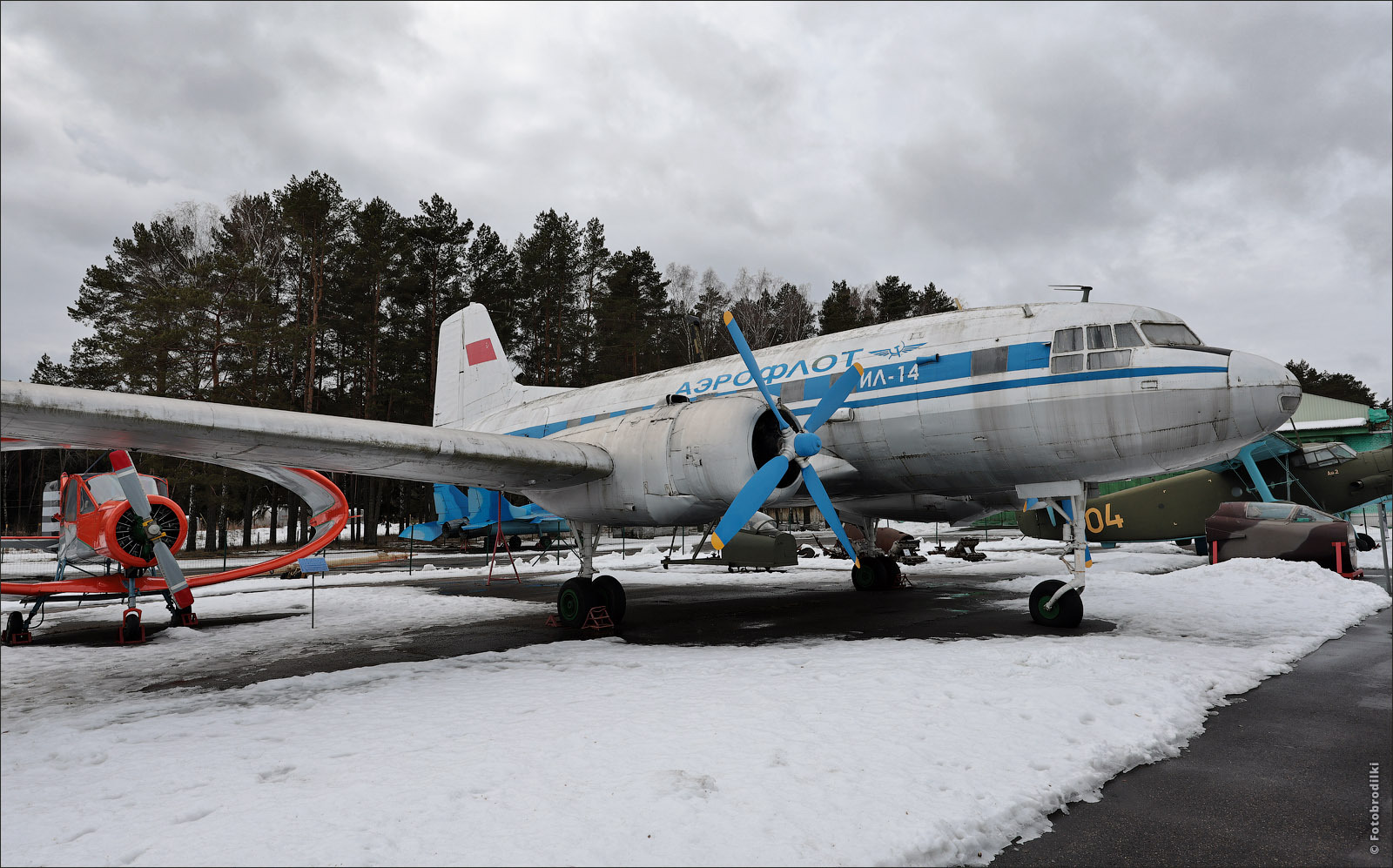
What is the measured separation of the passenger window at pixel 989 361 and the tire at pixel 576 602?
6921 mm

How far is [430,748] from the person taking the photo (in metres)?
5.09

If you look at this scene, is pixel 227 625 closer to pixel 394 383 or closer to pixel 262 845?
pixel 262 845

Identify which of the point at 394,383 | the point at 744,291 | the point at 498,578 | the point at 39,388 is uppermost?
the point at 744,291

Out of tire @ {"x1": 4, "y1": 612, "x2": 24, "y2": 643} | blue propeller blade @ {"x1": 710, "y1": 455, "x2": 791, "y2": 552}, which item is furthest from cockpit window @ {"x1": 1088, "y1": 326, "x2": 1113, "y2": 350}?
tire @ {"x1": 4, "y1": 612, "x2": 24, "y2": 643}

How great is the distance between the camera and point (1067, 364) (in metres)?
10.3

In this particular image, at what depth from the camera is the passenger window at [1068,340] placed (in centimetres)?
1038

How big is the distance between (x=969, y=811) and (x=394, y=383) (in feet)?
140

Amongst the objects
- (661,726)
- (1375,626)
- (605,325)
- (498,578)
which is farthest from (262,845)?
(605,325)

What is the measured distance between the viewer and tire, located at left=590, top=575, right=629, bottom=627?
11.4m

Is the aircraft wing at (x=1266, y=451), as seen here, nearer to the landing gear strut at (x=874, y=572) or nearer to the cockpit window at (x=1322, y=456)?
the cockpit window at (x=1322, y=456)

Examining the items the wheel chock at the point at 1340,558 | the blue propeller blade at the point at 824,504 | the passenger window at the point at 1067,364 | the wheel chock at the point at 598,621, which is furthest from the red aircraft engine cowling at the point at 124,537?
the wheel chock at the point at 1340,558

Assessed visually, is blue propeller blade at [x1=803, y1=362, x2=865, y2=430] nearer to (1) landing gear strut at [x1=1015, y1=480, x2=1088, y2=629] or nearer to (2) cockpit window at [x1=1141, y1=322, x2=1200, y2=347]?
(1) landing gear strut at [x1=1015, y1=480, x2=1088, y2=629]

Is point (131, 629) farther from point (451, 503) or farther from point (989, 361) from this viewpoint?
point (989, 361)

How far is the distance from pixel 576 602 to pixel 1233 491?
21815 mm
